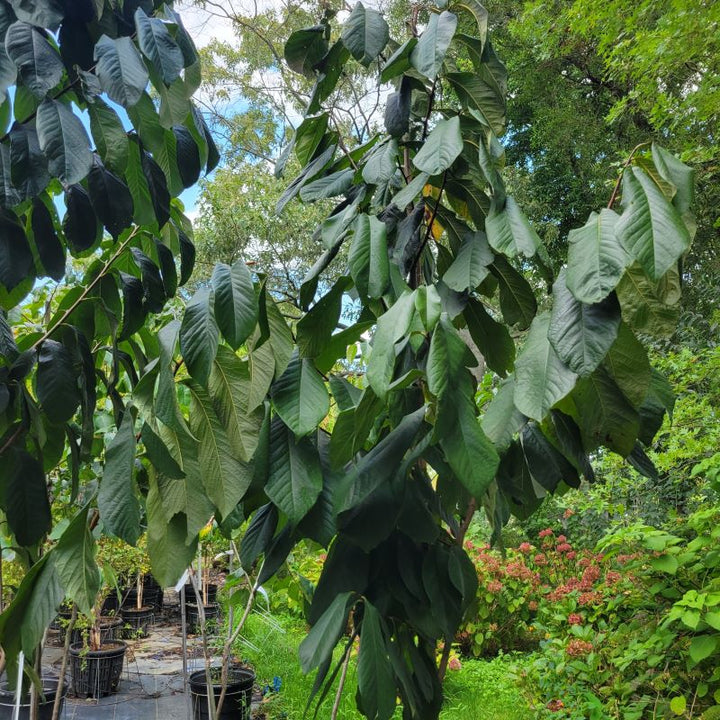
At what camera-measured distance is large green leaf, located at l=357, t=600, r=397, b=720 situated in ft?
2.07

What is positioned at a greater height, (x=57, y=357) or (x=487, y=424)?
(x=57, y=357)

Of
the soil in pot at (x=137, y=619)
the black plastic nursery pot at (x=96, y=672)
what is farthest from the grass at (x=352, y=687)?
the soil in pot at (x=137, y=619)

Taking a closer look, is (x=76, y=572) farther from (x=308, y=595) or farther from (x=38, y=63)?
(x=308, y=595)

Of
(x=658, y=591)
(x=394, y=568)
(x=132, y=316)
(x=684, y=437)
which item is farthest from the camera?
(x=684, y=437)

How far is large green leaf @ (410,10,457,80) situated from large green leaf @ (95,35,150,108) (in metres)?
0.30

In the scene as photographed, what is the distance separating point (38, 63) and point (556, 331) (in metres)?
0.60

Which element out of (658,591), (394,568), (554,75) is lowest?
(658,591)

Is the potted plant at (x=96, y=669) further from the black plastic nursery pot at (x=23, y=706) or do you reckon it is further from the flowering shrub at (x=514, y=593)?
the flowering shrub at (x=514, y=593)

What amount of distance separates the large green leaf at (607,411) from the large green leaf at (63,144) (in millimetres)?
563

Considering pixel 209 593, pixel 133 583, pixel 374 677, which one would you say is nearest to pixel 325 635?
pixel 374 677

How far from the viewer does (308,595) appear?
1.34 meters

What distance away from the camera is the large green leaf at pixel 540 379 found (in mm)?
566

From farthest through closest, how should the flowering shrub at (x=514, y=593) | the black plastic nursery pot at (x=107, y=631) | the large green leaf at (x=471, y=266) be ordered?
the black plastic nursery pot at (x=107, y=631)
the flowering shrub at (x=514, y=593)
the large green leaf at (x=471, y=266)

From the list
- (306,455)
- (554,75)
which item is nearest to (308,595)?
(306,455)
